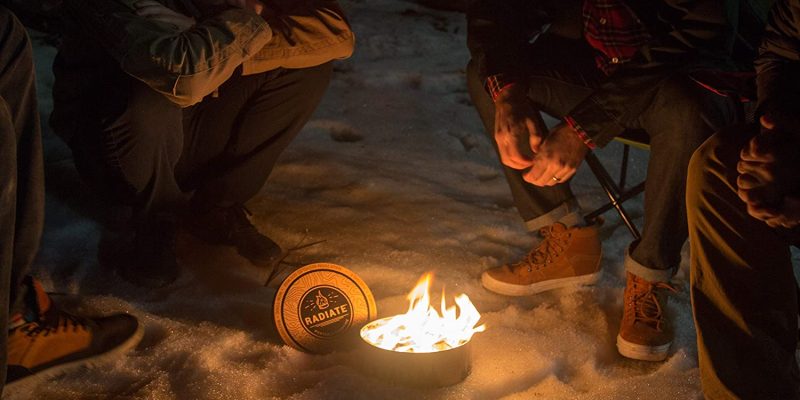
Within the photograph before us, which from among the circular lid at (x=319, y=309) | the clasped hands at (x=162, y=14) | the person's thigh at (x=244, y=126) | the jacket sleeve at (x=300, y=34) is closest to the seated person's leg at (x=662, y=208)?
the circular lid at (x=319, y=309)

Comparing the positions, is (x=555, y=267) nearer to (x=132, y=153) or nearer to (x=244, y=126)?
(x=244, y=126)

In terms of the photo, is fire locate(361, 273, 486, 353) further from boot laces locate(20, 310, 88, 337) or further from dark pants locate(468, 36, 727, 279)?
boot laces locate(20, 310, 88, 337)

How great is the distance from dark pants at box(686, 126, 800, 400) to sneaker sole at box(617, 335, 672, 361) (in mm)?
377

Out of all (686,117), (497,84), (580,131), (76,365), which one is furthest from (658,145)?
(76,365)

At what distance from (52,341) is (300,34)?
1.19 metres

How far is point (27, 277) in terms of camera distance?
2039 mm

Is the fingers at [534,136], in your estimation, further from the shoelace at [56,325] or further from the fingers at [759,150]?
the shoelace at [56,325]

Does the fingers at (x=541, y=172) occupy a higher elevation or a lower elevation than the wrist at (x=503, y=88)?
lower

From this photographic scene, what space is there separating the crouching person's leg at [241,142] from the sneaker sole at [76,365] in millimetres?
602

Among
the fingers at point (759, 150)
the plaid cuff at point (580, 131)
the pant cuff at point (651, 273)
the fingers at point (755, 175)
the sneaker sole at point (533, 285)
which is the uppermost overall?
the fingers at point (759, 150)

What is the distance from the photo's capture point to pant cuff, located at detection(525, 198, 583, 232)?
2.53m

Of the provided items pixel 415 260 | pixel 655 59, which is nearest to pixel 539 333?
pixel 415 260

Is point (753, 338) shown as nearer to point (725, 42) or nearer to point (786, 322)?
point (786, 322)

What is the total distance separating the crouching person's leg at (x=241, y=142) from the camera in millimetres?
2631
